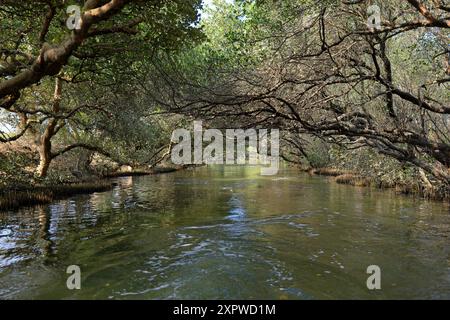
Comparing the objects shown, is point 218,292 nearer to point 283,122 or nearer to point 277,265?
point 277,265

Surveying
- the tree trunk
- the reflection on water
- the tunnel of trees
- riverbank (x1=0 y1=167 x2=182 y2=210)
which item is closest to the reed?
riverbank (x1=0 y1=167 x2=182 y2=210)

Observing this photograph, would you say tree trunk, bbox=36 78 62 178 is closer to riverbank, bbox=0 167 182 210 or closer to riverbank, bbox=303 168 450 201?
riverbank, bbox=0 167 182 210

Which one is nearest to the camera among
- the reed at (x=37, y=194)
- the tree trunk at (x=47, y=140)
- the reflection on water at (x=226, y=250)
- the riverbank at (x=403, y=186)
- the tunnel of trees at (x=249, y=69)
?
the reflection on water at (x=226, y=250)

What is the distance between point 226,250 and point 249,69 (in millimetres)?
6566

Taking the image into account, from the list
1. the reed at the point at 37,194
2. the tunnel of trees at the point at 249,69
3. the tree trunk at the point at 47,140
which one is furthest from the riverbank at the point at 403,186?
the tree trunk at the point at 47,140

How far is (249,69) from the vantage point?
44.3 feet

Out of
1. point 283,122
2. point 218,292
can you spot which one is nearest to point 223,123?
point 283,122

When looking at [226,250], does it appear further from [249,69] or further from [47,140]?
[47,140]

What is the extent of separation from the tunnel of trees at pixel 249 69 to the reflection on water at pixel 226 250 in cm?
297

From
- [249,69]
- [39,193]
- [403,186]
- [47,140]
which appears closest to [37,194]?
[39,193]

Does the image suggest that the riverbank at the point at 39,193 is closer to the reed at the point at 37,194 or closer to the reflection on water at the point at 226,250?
the reed at the point at 37,194

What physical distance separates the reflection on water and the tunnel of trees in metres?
2.97

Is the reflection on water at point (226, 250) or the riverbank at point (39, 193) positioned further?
the riverbank at point (39, 193)

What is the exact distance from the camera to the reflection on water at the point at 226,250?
686 cm
